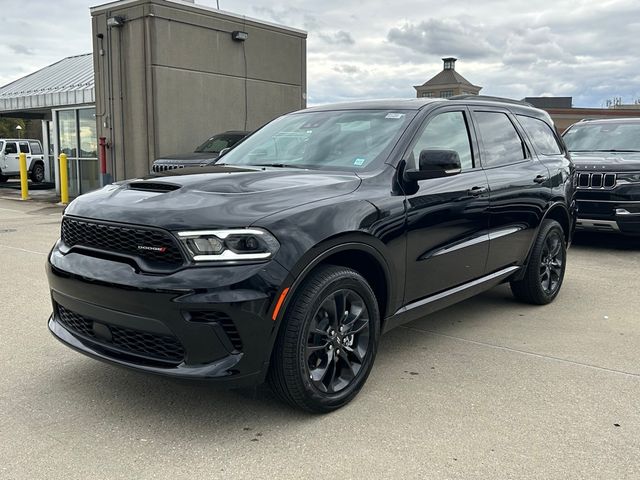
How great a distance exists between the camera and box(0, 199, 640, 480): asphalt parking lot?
292 centimetres

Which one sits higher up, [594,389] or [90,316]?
[90,316]

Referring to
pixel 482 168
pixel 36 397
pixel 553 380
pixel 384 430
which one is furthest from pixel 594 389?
pixel 36 397

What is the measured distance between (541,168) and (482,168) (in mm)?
1072

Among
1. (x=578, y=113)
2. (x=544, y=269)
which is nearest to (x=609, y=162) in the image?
(x=544, y=269)

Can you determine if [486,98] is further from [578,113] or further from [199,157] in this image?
[578,113]

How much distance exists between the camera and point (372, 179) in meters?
3.76

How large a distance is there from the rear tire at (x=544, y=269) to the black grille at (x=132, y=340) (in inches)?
141

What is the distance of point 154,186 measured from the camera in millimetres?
3541

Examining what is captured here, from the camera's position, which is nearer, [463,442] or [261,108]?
[463,442]

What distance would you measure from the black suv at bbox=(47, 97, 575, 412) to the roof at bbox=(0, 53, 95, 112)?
13.7m

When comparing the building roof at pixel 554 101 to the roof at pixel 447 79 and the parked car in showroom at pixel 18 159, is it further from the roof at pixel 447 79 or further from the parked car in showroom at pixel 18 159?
the parked car in showroom at pixel 18 159

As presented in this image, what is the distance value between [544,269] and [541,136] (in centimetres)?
126

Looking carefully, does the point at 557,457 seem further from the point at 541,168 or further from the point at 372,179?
the point at 541,168

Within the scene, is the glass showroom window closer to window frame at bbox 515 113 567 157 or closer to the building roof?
window frame at bbox 515 113 567 157
